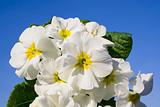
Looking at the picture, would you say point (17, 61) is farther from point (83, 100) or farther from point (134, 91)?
point (134, 91)

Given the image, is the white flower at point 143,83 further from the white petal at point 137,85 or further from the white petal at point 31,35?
the white petal at point 31,35

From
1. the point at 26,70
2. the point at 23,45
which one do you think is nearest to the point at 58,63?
the point at 26,70

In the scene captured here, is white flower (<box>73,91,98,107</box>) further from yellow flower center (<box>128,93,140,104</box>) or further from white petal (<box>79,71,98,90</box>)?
yellow flower center (<box>128,93,140,104</box>)

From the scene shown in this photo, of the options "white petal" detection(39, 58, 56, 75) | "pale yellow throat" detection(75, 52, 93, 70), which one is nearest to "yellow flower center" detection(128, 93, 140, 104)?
"pale yellow throat" detection(75, 52, 93, 70)

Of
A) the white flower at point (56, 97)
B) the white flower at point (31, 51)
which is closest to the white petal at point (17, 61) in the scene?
the white flower at point (31, 51)

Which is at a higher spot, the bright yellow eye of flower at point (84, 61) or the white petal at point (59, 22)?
the white petal at point (59, 22)

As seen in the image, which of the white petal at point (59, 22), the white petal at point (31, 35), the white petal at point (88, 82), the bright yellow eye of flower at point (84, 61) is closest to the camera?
the white petal at point (88, 82)

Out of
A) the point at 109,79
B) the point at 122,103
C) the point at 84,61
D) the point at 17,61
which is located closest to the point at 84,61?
the point at 84,61

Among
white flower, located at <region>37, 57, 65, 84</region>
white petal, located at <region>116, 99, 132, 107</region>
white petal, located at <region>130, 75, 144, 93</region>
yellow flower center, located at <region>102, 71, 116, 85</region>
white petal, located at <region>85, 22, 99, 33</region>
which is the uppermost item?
white petal, located at <region>85, 22, 99, 33</region>
